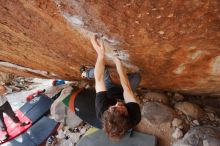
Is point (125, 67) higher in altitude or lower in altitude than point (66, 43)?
lower

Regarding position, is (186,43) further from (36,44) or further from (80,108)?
(80,108)

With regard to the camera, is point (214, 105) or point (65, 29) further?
point (214, 105)

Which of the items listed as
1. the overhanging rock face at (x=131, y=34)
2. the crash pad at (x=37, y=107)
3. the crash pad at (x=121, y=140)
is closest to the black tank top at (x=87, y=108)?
the crash pad at (x=121, y=140)

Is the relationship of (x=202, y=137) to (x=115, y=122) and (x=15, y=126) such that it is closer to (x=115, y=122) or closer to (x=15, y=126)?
(x=115, y=122)

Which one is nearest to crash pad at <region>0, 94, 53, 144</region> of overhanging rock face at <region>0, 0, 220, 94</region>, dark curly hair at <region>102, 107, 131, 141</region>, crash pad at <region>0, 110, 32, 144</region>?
crash pad at <region>0, 110, 32, 144</region>

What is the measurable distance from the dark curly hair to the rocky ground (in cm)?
170

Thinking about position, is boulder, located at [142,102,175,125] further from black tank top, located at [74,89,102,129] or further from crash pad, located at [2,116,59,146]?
crash pad, located at [2,116,59,146]

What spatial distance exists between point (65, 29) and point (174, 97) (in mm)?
2554

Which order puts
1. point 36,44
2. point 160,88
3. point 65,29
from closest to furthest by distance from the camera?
point 65,29, point 36,44, point 160,88

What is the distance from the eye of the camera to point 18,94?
25.0 feet

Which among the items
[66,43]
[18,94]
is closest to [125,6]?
[66,43]

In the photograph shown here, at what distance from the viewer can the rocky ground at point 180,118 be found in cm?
365

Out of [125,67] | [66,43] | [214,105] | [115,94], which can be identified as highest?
[66,43]

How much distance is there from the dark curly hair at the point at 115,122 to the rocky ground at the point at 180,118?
67.0 inches
